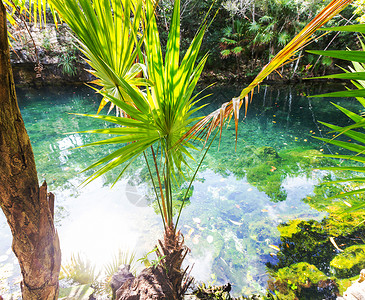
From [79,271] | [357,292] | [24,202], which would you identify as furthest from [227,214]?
[24,202]

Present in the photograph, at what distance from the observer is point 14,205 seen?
36.5 inches

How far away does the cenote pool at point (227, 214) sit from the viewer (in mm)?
1988

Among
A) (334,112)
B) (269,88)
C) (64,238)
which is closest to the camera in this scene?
(64,238)

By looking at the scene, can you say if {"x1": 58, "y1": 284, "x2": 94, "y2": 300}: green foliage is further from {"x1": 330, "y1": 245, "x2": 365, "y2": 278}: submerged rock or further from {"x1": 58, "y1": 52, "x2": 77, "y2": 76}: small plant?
{"x1": 58, "y1": 52, "x2": 77, "y2": 76}: small plant

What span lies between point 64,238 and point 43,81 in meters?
13.1

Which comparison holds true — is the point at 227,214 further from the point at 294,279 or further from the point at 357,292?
the point at 357,292

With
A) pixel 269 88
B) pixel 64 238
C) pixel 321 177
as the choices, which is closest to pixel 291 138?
pixel 321 177

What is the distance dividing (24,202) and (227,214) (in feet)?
7.58

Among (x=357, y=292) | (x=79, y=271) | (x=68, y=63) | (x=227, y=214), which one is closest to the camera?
(x=357, y=292)

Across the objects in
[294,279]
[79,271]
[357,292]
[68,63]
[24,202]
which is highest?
[68,63]

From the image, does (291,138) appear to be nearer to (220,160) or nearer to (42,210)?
(220,160)

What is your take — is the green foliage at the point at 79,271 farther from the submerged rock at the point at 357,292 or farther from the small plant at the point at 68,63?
the small plant at the point at 68,63

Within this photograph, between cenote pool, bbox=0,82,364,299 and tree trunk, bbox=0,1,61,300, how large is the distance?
0.37 meters

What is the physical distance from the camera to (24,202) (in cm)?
94
